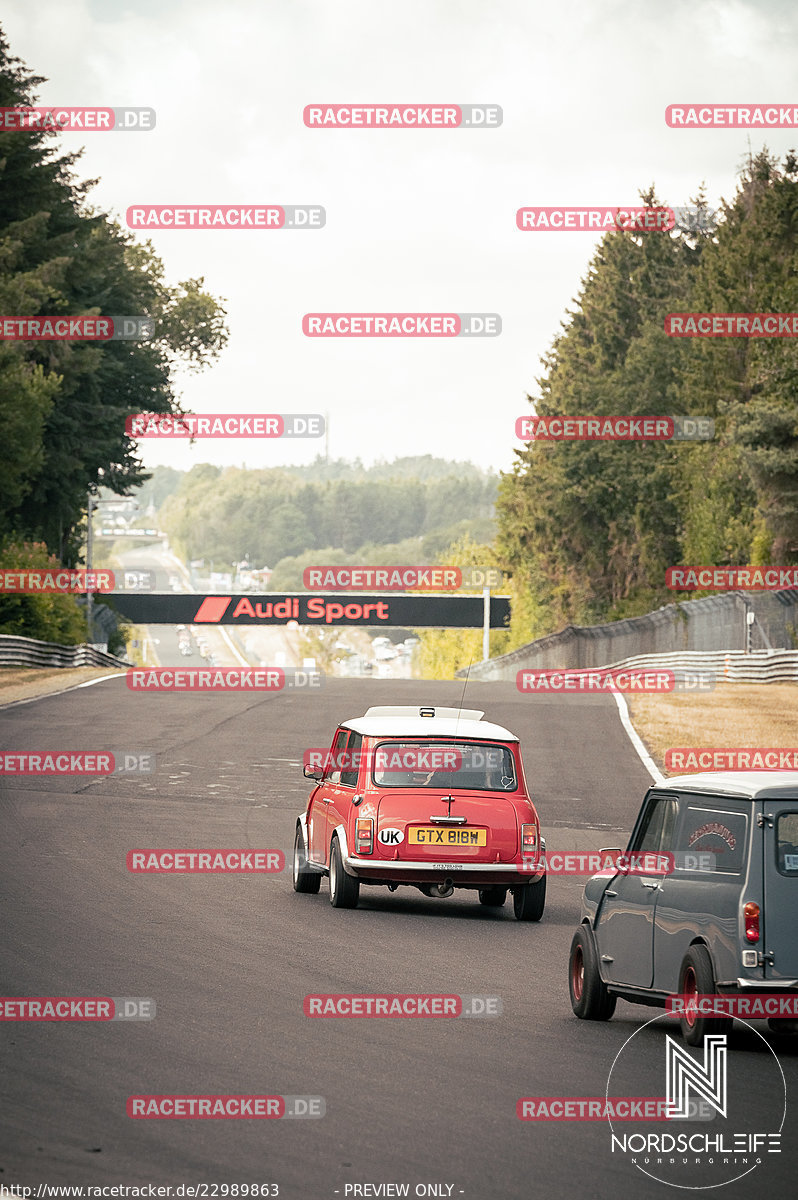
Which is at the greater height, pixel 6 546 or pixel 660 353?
pixel 660 353

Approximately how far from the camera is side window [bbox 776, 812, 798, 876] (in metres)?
7.95

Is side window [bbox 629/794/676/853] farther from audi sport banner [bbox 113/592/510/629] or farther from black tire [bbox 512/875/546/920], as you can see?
audi sport banner [bbox 113/592/510/629]

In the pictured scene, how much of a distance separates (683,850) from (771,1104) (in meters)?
1.89

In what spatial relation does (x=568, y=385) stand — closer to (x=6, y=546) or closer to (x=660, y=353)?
(x=660, y=353)

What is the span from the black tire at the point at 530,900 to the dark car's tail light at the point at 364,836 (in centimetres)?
135

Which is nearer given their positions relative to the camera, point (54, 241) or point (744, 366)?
point (54, 241)

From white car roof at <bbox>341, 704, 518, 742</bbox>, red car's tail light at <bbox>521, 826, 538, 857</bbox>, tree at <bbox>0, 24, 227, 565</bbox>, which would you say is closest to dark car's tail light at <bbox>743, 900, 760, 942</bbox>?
red car's tail light at <bbox>521, 826, 538, 857</bbox>

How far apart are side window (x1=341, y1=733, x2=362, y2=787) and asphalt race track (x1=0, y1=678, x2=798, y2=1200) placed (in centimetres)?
110

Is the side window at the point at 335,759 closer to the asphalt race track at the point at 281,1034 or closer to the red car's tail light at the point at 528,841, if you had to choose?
the asphalt race track at the point at 281,1034

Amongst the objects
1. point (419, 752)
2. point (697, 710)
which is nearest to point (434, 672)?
point (697, 710)

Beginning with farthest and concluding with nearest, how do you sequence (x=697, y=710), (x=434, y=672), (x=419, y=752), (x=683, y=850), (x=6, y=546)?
(x=434, y=672)
(x=6, y=546)
(x=697, y=710)
(x=419, y=752)
(x=683, y=850)

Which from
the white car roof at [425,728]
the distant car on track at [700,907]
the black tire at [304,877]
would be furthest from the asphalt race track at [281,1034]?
the white car roof at [425,728]

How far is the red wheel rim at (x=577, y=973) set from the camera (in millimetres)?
9328

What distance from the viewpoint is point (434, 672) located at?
162m
